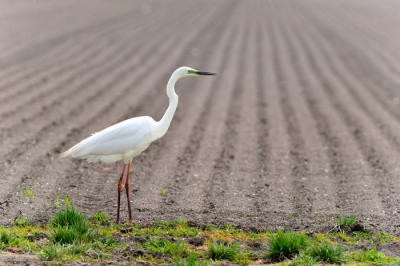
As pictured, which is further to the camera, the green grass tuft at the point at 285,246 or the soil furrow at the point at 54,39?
the soil furrow at the point at 54,39

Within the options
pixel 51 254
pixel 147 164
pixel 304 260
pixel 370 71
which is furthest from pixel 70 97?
pixel 370 71

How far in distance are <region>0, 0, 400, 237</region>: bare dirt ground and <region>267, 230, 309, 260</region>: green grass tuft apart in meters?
1.17

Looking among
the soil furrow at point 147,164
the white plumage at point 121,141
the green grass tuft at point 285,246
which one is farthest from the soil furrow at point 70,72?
the green grass tuft at point 285,246

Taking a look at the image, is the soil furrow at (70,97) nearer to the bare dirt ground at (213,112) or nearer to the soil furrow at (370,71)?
the bare dirt ground at (213,112)

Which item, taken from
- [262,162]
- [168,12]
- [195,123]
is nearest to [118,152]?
[262,162]

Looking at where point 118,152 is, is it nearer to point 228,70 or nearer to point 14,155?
point 14,155

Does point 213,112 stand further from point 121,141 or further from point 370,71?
point 370,71

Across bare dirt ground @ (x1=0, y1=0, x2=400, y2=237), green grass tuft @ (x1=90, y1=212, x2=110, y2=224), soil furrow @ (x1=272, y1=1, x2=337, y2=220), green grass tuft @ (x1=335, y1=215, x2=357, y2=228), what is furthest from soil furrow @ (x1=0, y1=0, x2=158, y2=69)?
green grass tuft @ (x1=335, y1=215, x2=357, y2=228)

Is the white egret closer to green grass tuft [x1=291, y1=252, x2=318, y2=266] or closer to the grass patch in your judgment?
the grass patch

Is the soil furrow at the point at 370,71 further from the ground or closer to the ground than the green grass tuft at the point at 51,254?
further from the ground

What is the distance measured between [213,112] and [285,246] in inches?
304

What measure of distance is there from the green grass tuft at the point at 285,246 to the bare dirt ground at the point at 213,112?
3.84ft

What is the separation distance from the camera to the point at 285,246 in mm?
4395

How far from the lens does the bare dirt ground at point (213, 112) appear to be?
6539 mm
